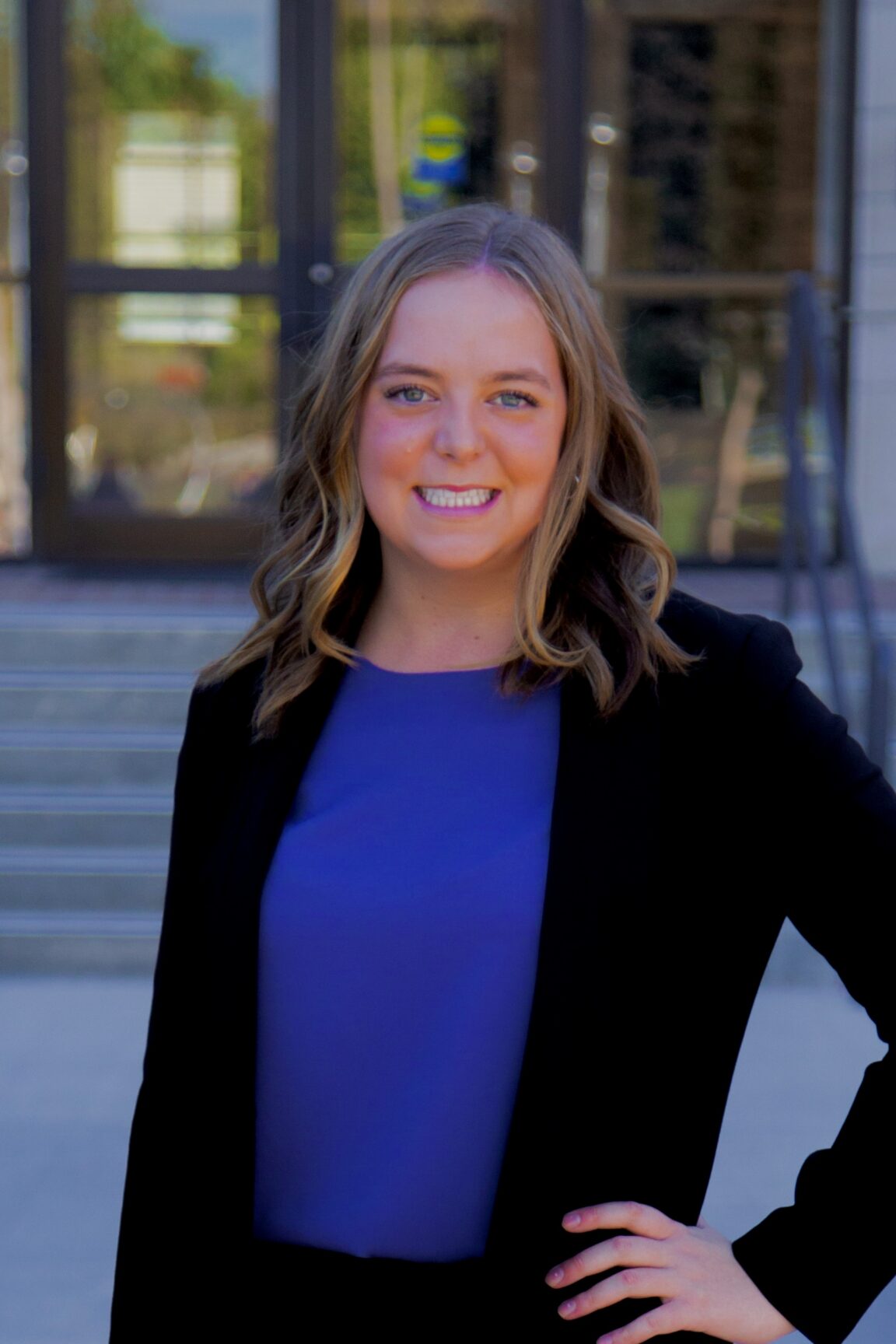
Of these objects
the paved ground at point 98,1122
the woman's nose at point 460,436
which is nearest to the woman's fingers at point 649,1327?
the woman's nose at point 460,436

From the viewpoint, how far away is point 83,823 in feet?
16.3

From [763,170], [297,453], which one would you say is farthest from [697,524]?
[297,453]

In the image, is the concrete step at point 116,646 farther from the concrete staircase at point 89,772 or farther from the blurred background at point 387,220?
the blurred background at point 387,220

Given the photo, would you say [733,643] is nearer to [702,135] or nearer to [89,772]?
[89,772]

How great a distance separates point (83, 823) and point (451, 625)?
3488mm

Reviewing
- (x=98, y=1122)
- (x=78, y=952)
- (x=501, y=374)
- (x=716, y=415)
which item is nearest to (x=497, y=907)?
(x=501, y=374)

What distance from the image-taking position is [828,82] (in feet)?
22.6

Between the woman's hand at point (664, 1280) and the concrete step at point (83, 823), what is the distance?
362 cm

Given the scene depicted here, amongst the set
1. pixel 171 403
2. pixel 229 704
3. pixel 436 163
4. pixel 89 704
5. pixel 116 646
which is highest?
pixel 436 163

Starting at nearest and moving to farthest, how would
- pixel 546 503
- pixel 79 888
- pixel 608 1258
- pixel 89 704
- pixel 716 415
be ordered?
pixel 608 1258 < pixel 546 503 < pixel 79 888 < pixel 89 704 < pixel 716 415

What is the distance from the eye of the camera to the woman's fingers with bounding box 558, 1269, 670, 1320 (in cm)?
144

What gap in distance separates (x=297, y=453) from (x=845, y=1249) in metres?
0.96

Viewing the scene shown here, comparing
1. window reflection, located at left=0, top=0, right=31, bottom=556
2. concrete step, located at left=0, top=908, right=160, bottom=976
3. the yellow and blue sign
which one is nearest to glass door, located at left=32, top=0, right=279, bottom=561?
window reflection, located at left=0, top=0, right=31, bottom=556

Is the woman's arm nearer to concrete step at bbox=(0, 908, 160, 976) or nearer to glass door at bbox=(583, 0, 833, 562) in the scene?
concrete step at bbox=(0, 908, 160, 976)
